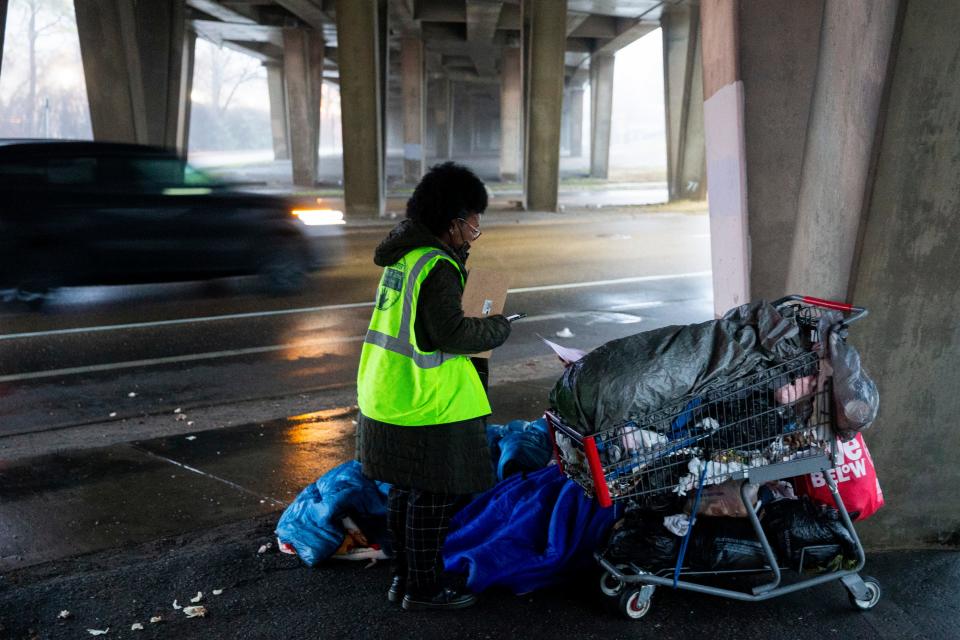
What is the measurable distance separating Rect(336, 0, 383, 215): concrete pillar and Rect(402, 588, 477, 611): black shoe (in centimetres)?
1728

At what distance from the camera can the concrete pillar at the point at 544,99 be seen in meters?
22.5

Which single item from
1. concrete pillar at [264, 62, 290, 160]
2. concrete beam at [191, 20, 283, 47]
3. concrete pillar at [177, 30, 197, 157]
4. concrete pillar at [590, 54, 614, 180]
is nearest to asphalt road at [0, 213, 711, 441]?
concrete pillar at [177, 30, 197, 157]

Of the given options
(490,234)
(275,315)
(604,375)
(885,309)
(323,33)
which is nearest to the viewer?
(604,375)

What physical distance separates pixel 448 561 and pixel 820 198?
243 cm

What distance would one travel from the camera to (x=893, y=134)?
3686 millimetres

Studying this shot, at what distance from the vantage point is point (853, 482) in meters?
3.58

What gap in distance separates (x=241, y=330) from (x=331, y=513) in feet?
17.8

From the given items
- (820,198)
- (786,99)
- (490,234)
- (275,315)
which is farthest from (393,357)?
(490,234)

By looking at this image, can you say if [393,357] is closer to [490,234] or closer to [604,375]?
[604,375]

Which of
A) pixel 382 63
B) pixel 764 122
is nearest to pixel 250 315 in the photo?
pixel 764 122

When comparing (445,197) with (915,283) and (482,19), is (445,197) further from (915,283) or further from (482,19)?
(482,19)

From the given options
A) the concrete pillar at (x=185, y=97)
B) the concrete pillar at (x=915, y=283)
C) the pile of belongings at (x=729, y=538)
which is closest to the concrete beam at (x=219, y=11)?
the concrete pillar at (x=185, y=97)

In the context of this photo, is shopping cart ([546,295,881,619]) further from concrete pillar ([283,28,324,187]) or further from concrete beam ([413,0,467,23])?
concrete beam ([413,0,467,23])

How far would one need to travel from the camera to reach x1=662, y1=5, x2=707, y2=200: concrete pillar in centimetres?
2673
